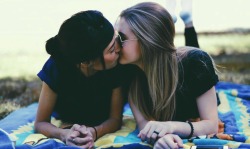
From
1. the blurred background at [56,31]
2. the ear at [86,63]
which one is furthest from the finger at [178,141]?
the blurred background at [56,31]

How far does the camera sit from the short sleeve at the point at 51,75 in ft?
6.91

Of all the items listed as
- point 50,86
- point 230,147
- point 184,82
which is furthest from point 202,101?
point 50,86

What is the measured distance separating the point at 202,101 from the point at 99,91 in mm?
559

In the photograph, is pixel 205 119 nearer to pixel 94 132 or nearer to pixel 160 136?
pixel 160 136

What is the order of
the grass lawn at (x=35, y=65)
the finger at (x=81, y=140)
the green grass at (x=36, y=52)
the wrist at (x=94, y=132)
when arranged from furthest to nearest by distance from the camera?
the green grass at (x=36, y=52), the grass lawn at (x=35, y=65), the wrist at (x=94, y=132), the finger at (x=81, y=140)

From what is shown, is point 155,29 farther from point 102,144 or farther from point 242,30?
point 242,30

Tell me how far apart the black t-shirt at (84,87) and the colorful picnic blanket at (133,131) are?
169 millimetres

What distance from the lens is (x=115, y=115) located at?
7.34 ft

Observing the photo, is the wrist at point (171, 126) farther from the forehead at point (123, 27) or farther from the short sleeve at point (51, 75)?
the short sleeve at point (51, 75)

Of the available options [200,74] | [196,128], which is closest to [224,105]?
[200,74]

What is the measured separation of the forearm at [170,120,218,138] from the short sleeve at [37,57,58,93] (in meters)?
0.64

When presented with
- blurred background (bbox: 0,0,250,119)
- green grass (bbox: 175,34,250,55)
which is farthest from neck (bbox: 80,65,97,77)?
green grass (bbox: 175,34,250,55)

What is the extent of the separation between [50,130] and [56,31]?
14.0 ft

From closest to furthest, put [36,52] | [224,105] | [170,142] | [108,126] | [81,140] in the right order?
[170,142]
[81,140]
[108,126]
[224,105]
[36,52]
